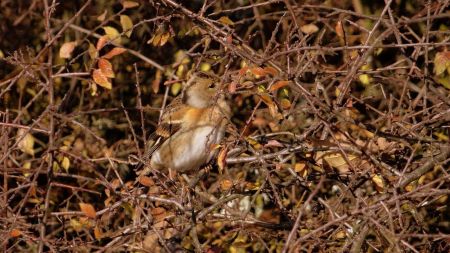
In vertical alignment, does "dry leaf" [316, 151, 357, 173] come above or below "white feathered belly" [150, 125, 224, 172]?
above

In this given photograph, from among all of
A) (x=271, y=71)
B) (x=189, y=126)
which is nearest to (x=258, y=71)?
(x=271, y=71)

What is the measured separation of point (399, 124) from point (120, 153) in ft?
10.5

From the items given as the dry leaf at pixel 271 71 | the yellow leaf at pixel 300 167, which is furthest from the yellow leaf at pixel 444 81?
the dry leaf at pixel 271 71

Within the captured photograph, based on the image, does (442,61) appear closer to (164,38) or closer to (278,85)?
(278,85)

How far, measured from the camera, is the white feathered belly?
241 inches

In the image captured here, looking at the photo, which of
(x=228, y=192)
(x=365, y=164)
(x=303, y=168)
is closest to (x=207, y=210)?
(x=228, y=192)

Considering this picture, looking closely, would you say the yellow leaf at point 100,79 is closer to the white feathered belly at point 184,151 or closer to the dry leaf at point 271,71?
the dry leaf at point 271,71

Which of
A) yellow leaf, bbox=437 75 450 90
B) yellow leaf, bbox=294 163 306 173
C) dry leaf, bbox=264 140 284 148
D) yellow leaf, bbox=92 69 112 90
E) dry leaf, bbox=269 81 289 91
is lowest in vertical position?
yellow leaf, bbox=437 75 450 90

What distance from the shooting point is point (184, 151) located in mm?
6289

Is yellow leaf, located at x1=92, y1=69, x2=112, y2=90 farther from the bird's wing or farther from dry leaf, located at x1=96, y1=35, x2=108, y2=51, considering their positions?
the bird's wing

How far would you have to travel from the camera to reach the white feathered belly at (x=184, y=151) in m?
6.13

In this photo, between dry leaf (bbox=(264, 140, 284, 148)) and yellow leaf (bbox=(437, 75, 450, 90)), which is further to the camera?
yellow leaf (bbox=(437, 75, 450, 90))

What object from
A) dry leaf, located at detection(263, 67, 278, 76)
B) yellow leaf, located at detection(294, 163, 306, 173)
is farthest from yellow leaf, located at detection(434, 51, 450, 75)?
dry leaf, located at detection(263, 67, 278, 76)

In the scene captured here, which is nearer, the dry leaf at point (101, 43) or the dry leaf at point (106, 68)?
the dry leaf at point (106, 68)
